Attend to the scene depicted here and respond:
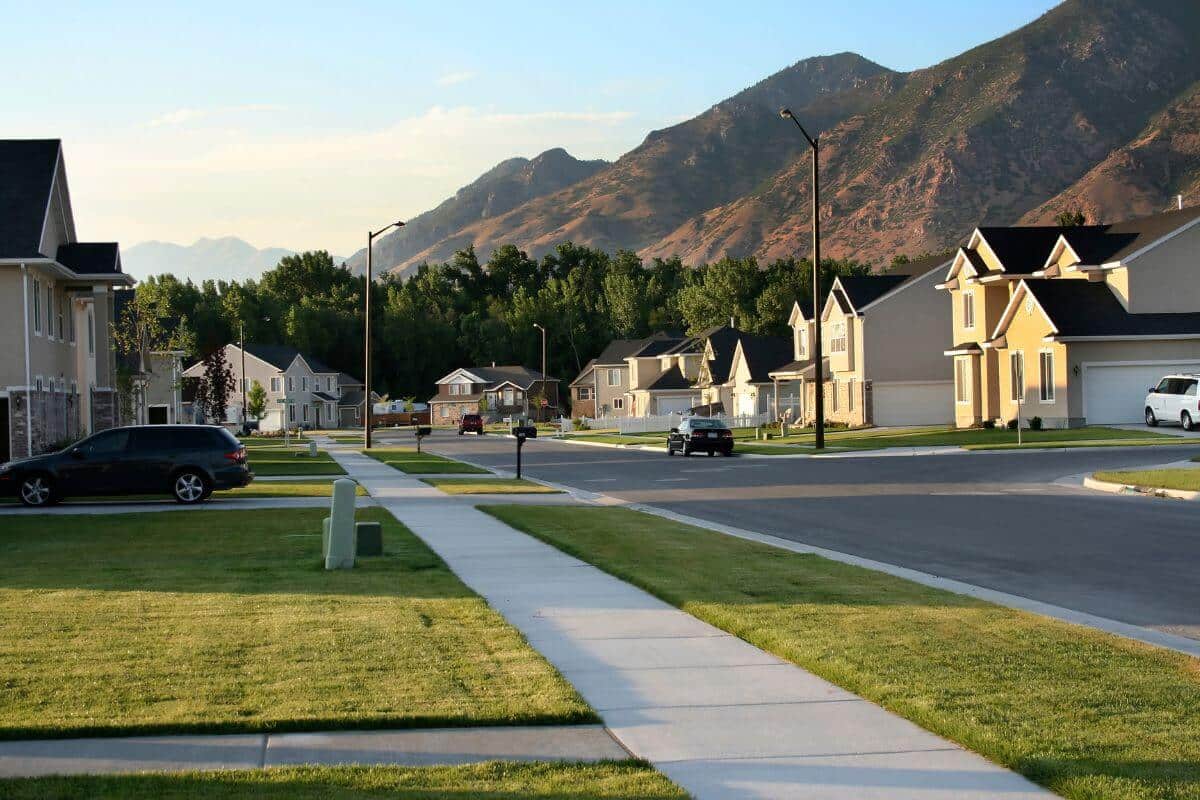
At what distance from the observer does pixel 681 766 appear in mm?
7039

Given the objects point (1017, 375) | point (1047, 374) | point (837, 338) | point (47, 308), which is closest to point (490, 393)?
point (837, 338)

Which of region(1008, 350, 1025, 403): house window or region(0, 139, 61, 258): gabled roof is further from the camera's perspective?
region(1008, 350, 1025, 403): house window

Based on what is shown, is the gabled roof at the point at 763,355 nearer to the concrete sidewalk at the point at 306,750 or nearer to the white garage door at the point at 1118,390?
the white garage door at the point at 1118,390

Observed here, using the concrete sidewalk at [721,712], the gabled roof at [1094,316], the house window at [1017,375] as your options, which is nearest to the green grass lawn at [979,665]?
the concrete sidewalk at [721,712]

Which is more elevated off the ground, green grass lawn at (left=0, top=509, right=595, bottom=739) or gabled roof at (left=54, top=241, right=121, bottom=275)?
gabled roof at (left=54, top=241, right=121, bottom=275)

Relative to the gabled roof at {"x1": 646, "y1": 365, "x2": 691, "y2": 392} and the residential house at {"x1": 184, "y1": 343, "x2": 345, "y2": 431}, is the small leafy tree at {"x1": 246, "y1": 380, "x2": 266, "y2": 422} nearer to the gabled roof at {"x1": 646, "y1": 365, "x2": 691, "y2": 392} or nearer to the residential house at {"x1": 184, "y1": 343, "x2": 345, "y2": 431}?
the residential house at {"x1": 184, "y1": 343, "x2": 345, "y2": 431}

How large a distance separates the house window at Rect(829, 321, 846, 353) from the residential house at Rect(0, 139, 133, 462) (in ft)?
124

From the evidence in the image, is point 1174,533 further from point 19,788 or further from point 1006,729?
point 19,788

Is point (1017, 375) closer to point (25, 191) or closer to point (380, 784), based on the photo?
point (25, 191)

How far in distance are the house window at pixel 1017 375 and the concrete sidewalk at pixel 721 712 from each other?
4347cm

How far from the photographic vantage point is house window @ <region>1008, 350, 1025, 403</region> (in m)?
53.8

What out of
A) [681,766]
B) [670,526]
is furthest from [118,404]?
[681,766]

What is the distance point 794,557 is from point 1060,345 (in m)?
37.6

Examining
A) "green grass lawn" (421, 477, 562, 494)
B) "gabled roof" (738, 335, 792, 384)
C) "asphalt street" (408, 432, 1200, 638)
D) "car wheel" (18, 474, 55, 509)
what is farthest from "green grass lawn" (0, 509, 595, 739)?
"gabled roof" (738, 335, 792, 384)
